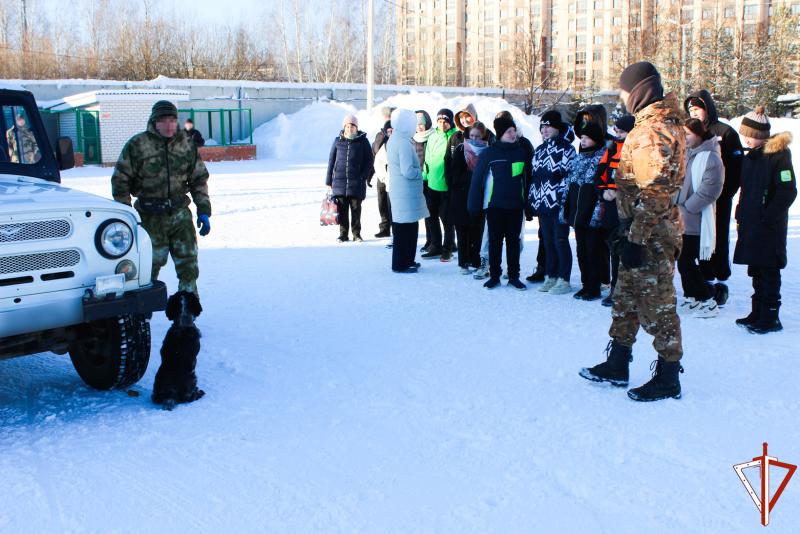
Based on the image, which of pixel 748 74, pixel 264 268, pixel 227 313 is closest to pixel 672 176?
pixel 227 313

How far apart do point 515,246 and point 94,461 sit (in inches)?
196

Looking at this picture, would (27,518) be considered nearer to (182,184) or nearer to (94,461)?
(94,461)

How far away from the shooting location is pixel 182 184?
234 inches

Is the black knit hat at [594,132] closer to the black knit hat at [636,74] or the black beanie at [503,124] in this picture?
the black beanie at [503,124]

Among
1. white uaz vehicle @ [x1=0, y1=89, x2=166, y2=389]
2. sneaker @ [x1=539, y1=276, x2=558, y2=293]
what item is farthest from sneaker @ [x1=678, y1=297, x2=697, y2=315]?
white uaz vehicle @ [x1=0, y1=89, x2=166, y2=389]

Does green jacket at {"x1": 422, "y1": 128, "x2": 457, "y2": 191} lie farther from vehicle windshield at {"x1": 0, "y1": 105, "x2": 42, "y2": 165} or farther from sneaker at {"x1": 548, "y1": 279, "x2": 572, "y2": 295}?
vehicle windshield at {"x1": 0, "y1": 105, "x2": 42, "y2": 165}

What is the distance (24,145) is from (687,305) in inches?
212

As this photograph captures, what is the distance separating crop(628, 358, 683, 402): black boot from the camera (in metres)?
4.60

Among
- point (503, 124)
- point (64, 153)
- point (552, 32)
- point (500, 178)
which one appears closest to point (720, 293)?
point (500, 178)

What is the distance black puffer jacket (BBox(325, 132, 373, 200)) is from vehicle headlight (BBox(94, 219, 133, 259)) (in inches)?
247

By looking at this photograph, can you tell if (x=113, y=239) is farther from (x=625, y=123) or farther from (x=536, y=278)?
(x=536, y=278)

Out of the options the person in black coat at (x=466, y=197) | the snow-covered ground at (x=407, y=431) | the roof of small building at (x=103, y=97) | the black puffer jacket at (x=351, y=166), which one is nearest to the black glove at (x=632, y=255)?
the snow-covered ground at (x=407, y=431)

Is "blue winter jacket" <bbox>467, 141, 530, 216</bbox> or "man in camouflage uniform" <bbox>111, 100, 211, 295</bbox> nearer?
"man in camouflage uniform" <bbox>111, 100, 211, 295</bbox>

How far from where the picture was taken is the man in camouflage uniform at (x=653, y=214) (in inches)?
176
